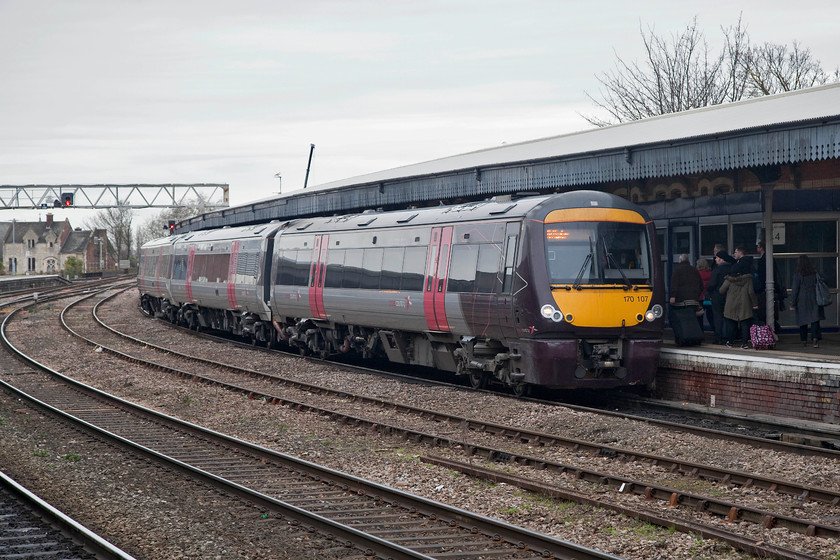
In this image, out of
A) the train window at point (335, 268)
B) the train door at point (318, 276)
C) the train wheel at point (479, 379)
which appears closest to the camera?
the train wheel at point (479, 379)

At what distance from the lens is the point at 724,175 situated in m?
16.3

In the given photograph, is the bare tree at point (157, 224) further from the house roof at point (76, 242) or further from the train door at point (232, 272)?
the train door at point (232, 272)

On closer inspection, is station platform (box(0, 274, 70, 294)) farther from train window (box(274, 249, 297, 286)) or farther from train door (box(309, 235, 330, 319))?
train door (box(309, 235, 330, 319))

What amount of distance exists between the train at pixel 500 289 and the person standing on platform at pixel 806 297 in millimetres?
2573

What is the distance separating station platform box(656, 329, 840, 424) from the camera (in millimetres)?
11727

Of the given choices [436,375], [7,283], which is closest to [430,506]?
[436,375]

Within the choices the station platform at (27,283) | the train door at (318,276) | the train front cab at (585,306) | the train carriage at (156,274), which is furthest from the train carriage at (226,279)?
the station platform at (27,283)

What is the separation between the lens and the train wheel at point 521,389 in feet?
47.0

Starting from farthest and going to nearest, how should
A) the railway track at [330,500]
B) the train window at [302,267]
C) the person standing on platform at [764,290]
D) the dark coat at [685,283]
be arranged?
1. the train window at [302,267]
2. the person standing on platform at [764,290]
3. the dark coat at [685,283]
4. the railway track at [330,500]

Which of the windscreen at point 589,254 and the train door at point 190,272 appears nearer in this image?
the windscreen at point 589,254

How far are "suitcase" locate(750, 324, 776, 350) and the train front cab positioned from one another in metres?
1.62

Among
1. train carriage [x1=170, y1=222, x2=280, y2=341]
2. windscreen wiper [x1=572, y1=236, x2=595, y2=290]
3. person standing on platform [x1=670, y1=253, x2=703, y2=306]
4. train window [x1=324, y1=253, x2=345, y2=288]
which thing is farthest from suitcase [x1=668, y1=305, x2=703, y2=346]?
train carriage [x1=170, y1=222, x2=280, y2=341]

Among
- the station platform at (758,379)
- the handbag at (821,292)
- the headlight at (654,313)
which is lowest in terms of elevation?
the station platform at (758,379)

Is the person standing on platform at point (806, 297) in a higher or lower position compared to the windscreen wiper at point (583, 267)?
lower
